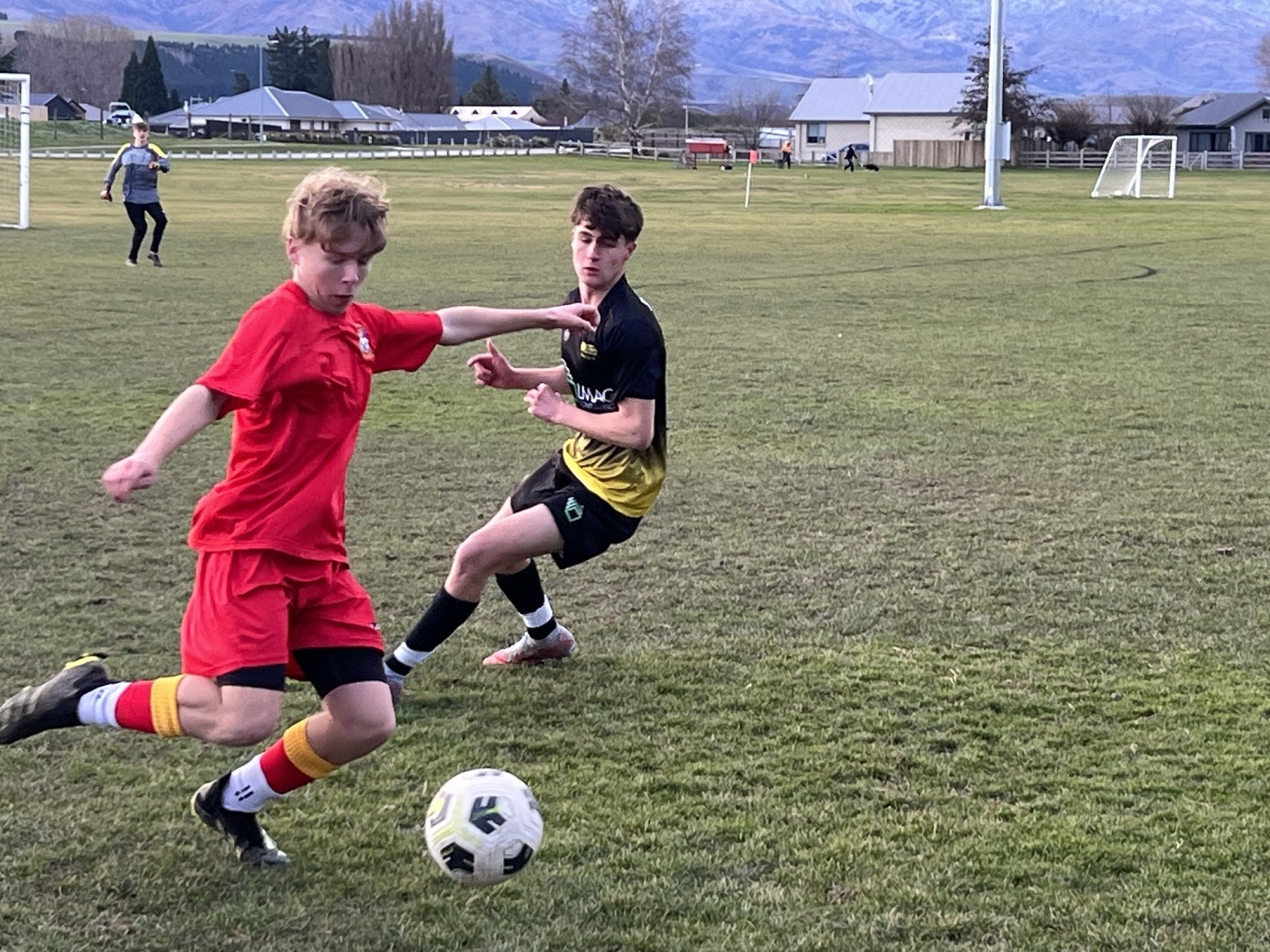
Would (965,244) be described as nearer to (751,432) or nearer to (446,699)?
(751,432)

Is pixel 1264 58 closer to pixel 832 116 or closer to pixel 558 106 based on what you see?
pixel 832 116

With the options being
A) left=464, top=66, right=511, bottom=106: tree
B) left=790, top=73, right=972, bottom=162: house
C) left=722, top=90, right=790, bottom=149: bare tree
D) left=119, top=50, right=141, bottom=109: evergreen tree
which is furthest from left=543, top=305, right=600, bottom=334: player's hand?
left=464, top=66, right=511, bottom=106: tree

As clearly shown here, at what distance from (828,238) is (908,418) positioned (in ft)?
62.9

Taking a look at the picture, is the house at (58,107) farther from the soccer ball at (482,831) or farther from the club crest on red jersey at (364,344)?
the soccer ball at (482,831)

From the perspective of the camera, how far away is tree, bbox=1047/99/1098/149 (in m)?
88.9

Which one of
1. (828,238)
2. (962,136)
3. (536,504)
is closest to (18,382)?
(536,504)

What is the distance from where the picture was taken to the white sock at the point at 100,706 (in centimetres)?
415

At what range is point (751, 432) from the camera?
10367 mm

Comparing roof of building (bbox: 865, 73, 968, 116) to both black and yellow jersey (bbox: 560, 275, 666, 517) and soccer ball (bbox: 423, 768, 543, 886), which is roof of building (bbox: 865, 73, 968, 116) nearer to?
black and yellow jersey (bbox: 560, 275, 666, 517)

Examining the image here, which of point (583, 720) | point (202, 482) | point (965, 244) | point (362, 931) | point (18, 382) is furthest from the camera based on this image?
point (965, 244)

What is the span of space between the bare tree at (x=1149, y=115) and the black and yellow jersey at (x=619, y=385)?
9018 centimetres

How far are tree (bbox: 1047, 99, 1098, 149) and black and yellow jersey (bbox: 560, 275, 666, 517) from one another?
288 ft

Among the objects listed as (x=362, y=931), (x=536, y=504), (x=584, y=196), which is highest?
(x=584, y=196)

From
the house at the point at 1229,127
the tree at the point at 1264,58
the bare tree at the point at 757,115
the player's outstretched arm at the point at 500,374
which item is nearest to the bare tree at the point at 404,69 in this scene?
the bare tree at the point at 757,115
